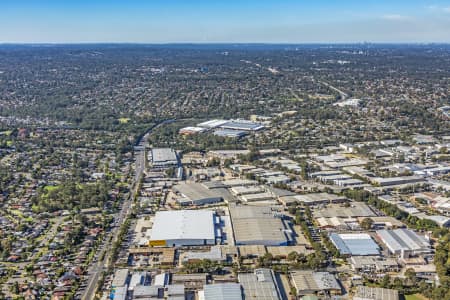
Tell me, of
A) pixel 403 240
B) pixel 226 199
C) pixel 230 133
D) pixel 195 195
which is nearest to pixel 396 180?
pixel 403 240

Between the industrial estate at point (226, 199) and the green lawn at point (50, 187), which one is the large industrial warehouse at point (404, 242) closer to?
the industrial estate at point (226, 199)

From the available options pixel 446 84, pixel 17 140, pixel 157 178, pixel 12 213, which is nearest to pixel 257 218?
pixel 157 178

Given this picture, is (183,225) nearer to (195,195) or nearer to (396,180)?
(195,195)

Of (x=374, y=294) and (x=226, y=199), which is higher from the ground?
(x=226, y=199)

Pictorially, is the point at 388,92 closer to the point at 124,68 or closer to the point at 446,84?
the point at 446,84

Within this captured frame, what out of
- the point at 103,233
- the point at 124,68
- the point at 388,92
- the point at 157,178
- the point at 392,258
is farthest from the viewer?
the point at 124,68

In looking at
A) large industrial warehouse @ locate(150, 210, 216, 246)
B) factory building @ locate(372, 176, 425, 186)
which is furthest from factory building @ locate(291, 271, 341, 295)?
factory building @ locate(372, 176, 425, 186)
